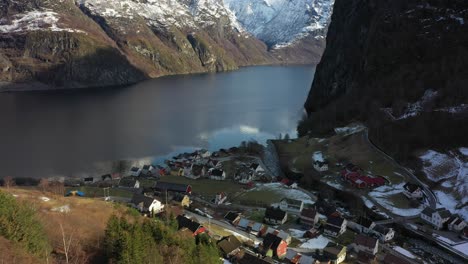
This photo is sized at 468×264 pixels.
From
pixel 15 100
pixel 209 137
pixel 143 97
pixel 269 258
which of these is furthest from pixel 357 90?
pixel 15 100

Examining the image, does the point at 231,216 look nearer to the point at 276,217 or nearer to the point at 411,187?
the point at 276,217

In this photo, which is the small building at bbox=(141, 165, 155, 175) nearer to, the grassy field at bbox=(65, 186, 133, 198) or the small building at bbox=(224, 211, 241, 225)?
the grassy field at bbox=(65, 186, 133, 198)

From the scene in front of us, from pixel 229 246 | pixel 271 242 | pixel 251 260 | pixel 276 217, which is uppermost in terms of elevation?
pixel 251 260

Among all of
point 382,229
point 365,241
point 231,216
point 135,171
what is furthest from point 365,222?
point 135,171

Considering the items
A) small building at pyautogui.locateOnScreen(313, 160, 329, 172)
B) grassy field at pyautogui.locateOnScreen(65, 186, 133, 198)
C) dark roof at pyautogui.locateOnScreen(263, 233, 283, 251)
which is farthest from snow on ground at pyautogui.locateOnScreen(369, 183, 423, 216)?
grassy field at pyautogui.locateOnScreen(65, 186, 133, 198)

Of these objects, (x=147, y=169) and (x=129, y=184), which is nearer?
(x=129, y=184)

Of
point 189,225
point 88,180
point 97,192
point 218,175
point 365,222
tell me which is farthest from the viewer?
point 218,175
